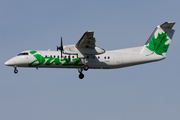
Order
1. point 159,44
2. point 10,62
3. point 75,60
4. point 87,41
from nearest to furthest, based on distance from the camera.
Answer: point 87,41 < point 75,60 < point 10,62 < point 159,44

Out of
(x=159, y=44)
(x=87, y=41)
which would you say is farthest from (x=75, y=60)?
(x=159, y=44)

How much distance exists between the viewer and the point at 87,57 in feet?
90.1

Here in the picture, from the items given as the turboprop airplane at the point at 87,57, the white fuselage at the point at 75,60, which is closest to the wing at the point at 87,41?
the turboprop airplane at the point at 87,57

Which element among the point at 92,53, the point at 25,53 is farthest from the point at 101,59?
the point at 25,53

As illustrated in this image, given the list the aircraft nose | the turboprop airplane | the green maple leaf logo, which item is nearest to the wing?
the turboprop airplane

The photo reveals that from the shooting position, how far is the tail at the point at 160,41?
95.1 feet

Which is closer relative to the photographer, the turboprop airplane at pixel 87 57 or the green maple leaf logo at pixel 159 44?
the turboprop airplane at pixel 87 57

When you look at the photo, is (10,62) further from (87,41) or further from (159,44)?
(159,44)

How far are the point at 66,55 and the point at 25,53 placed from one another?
12.3 ft

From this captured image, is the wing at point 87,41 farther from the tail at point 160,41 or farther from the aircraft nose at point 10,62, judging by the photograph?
the aircraft nose at point 10,62

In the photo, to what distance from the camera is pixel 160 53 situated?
28938 mm

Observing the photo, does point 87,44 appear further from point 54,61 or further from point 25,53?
point 25,53

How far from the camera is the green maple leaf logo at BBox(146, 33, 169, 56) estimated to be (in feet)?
95.3

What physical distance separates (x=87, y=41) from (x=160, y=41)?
772cm
